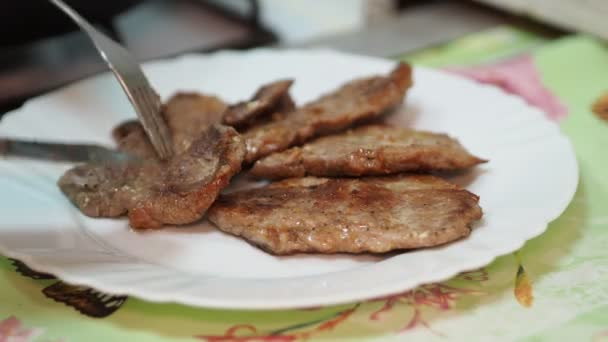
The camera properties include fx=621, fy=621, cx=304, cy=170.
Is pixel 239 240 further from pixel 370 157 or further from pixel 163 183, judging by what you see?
pixel 370 157

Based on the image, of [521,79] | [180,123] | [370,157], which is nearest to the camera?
[370,157]

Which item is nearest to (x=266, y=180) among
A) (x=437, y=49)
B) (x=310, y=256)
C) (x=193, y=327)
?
(x=310, y=256)

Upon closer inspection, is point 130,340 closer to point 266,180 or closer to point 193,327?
point 193,327

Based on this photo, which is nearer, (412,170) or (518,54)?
(412,170)

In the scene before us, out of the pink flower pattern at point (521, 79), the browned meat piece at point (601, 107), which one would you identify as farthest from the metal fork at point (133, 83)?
the browned meat piece at point (601, 107)

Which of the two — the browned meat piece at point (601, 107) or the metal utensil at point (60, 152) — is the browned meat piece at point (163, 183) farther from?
the browned meat piece at point (601, 107)

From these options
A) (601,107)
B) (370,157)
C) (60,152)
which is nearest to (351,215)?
(370,157)
